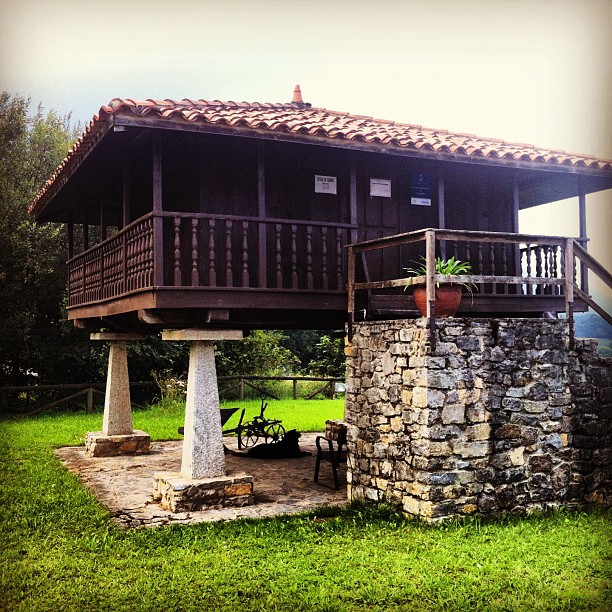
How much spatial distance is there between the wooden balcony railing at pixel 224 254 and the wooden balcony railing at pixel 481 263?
0.43 metres

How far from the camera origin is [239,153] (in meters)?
8.33

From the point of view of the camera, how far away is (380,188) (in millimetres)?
9102

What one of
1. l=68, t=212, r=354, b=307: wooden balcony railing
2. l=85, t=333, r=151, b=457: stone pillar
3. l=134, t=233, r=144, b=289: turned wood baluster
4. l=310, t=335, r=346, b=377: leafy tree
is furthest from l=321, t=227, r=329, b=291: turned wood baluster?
l=310, t=335, r=346, b=377: leafy tree

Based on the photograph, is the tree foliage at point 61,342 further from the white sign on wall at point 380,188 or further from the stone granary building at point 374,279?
the white sign on wall at point 380,188

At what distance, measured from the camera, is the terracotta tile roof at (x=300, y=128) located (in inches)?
268

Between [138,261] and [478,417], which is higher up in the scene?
[138,261]

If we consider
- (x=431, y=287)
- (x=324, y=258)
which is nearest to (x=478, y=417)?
(x=431, y=287)

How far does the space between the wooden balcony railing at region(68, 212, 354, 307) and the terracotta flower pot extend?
49.4 inches

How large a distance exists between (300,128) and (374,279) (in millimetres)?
2235

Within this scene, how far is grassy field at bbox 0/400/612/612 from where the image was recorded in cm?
488

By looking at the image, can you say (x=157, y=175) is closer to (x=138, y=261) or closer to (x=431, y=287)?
(x=138, y=261)

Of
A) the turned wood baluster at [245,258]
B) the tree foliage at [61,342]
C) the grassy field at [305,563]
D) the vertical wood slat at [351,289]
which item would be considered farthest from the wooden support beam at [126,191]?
the tree foliage at [61,342]

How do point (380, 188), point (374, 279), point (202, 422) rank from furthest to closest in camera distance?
point (380, 188) → point (374, 279) → point (202, 422)

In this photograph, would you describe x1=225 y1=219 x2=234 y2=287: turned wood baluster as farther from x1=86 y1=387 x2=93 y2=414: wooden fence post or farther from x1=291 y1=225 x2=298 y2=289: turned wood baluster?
x1=86 y1=387 x2=93 y2=414: wooden fence post
